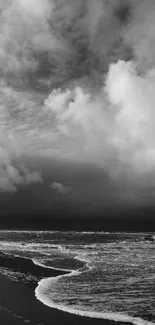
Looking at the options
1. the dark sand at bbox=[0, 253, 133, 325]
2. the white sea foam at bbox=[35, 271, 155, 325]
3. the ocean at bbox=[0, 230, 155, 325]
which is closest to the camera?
the dark sand at bbox=[0, 253, 133, 325]

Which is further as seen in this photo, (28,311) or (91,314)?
(28,311)

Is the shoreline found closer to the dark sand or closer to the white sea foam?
the dark sand

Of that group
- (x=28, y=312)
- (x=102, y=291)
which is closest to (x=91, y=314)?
(x=28, y=312)

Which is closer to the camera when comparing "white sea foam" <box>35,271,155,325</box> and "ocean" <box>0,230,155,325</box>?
"white sea foam" <box>35,271,155,325</box>

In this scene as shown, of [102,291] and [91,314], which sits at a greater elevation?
[102,291]

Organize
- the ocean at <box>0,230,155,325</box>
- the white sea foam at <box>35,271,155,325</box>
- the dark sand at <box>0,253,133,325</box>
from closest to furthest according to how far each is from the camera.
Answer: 1. the dark sand at <box>0,253,133,325</box>
2. the white sea foam at <box>35,271,155,325</box>
3. the ocean at <box>0,230,155,325</box>

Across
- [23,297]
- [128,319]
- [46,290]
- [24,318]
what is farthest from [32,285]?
[128,319]

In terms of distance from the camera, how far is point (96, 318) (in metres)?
13.3

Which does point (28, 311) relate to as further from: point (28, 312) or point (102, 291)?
point (102, 291)

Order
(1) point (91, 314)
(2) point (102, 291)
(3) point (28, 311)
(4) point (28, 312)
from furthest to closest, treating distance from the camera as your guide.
→ (2) point (102, 291), (3) point (28, 311), (4) point (28, 312), (1) point (91, 314)

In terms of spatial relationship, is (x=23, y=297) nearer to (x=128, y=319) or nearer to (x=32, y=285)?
(x=32, y=285)

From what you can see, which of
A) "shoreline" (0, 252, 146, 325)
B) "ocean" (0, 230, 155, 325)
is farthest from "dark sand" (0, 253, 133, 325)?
"ocean" (0, 230, 155, 325)

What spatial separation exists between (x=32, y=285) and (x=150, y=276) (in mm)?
8701

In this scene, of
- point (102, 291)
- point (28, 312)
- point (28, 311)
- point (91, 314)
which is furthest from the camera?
point (102, 291)
